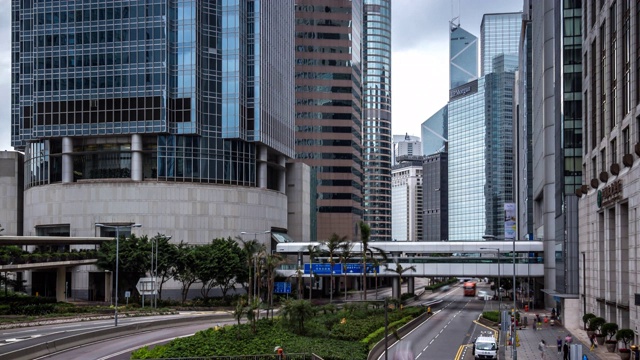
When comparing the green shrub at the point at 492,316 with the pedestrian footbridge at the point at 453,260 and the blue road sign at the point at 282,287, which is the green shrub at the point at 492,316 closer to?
the pedestrian footbridge at the point at 453,260

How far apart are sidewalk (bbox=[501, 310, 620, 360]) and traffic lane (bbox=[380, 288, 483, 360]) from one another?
4.72 meters

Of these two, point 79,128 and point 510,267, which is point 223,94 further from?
point 510,267

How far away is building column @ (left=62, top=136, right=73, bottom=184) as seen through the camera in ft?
404

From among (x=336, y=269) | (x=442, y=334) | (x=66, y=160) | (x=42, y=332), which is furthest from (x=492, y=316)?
(x=66, y=160)

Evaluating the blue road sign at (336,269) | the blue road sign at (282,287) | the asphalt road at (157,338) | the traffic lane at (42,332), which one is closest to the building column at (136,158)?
the blue road sign at (282,287)

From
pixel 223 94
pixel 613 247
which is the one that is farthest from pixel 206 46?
pixel 613 247

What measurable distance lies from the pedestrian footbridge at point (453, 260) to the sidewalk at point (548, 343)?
23657 millimetres

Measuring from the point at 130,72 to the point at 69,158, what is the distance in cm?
1750

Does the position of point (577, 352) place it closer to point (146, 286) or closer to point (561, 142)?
point (146, 286)

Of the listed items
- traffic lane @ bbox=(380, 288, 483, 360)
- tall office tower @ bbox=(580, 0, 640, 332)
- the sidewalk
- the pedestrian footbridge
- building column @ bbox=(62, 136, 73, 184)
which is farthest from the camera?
building column @ bbox=(62, 136, 73, 184)

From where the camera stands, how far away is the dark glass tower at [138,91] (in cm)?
12138

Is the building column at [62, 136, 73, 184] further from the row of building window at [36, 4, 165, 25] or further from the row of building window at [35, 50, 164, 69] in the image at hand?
the row of building window at [36, 4, 165, 25]

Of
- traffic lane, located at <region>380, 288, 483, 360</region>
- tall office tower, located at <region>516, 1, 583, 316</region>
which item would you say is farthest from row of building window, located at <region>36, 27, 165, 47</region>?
traffic lane, located at <region>380, 288, 483, 360</region>

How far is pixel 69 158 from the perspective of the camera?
405ft
